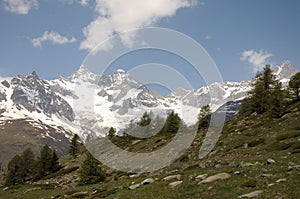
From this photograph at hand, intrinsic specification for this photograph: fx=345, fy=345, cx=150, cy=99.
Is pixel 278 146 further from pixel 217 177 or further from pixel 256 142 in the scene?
pixel 217 177

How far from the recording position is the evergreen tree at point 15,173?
91.0m

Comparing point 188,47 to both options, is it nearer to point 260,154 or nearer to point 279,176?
point 260,154

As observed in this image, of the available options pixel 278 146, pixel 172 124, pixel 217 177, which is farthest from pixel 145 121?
pixel 217 177

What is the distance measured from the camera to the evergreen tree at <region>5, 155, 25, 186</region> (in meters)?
91.0

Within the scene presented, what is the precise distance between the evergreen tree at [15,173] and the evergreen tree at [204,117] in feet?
160

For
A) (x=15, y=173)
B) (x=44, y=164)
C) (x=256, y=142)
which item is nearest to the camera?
(x=256, y=142)

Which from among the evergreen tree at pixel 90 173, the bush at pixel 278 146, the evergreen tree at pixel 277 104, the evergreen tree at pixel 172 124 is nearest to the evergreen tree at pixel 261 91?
the evergreen tree at pixel 277 104

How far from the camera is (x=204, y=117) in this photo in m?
89.2

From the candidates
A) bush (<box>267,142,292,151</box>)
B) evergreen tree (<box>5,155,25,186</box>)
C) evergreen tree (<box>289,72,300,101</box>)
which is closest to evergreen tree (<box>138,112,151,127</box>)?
evergreen tree (<box>5,155,25,186</box>)

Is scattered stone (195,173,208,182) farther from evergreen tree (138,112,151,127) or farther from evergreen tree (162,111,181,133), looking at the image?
evergreen tree (138,112,151,127)

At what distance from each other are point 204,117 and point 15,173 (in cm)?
5238

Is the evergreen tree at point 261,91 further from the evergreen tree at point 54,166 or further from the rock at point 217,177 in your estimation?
the rock at point 217,177

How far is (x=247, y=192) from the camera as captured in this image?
63.1 ft

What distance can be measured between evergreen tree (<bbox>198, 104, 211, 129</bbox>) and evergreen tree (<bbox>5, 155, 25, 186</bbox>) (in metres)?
48.6
